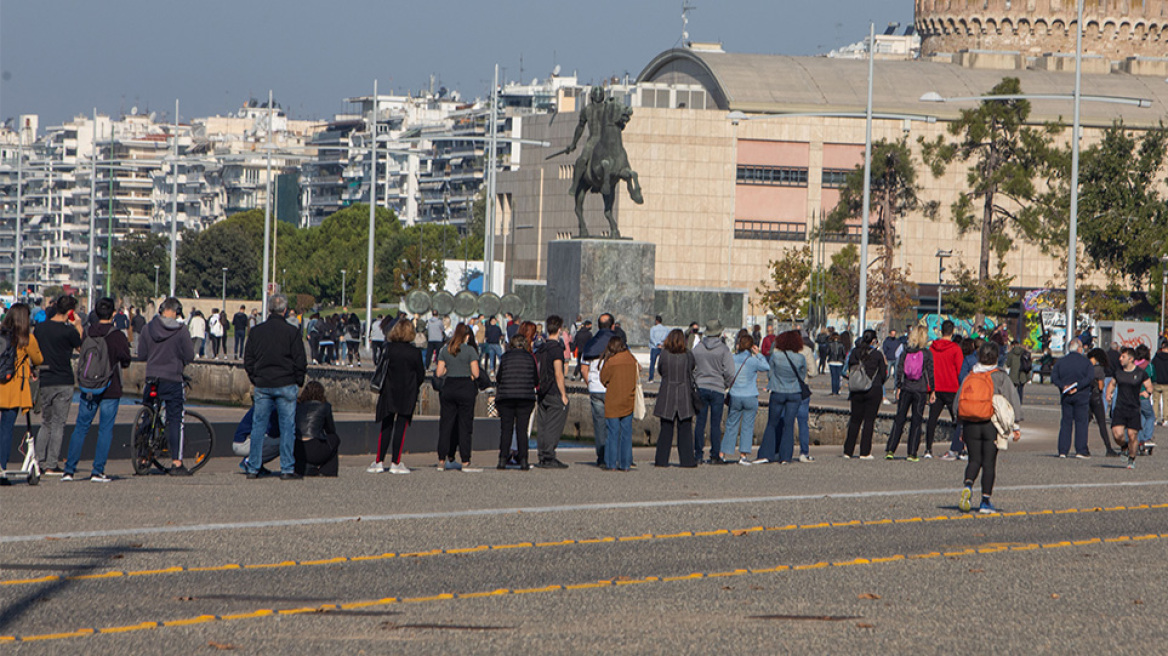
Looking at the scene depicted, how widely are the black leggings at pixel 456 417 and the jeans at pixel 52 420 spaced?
3.93 metres

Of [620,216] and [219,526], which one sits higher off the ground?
[620,216]

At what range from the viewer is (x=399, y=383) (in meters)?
18.0

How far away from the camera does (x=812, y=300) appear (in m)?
97.0

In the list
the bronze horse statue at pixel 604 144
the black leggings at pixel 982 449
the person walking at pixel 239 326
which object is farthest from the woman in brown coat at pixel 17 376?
the person walking at pixel 239 326

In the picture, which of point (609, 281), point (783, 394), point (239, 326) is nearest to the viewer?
point (783, 394)

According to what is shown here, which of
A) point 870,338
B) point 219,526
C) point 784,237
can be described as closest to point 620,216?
point 784,237

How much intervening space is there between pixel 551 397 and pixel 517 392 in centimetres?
46

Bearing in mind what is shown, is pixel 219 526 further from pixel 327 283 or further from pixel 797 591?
pixel 327 283

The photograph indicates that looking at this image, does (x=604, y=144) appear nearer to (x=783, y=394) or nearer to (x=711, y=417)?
(x=783, y=394)

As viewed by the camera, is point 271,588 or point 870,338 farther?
point 870,338

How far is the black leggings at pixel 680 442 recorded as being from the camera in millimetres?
19797

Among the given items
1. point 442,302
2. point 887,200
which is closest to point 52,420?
point 442,302

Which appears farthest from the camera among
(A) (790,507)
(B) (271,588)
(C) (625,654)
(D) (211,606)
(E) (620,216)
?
(E) (620,216)

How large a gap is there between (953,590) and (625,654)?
3063 millimetres
